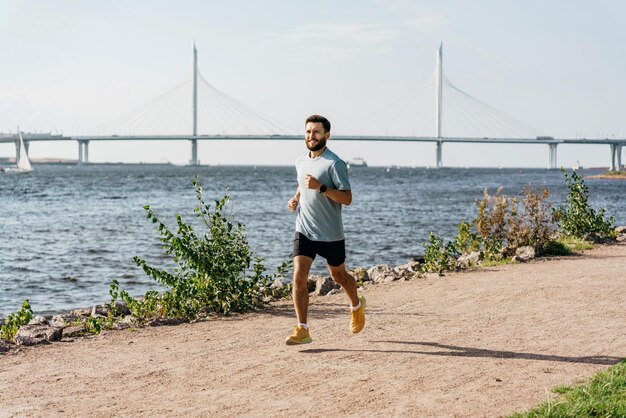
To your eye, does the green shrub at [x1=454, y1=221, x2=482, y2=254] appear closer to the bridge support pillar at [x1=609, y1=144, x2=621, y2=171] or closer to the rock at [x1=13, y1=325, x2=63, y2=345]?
the rock at [x1=13, y1=325, x2=63, y2=345]

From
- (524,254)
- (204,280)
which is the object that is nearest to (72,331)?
(204,280)

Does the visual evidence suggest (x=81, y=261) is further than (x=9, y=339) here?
Yes

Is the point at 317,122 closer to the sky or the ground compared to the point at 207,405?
closer to the sky

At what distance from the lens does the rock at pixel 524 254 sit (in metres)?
11.0

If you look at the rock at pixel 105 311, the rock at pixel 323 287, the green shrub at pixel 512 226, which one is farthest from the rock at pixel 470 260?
the rock at pixel 105 311

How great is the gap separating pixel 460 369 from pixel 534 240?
22.3ft

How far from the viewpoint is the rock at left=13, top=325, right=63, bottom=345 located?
6520 mm

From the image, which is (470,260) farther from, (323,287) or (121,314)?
(121,314)

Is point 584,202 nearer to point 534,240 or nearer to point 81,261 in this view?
point 534,240

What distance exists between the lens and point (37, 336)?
662cm

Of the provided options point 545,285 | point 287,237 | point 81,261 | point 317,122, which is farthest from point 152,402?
point 287,237

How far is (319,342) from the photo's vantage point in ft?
20.2

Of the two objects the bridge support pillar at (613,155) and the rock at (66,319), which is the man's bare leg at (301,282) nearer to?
the rock at (66,319)

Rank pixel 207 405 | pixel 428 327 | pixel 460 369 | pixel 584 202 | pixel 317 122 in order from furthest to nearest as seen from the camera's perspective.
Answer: pixel 584 202, pixel 428 327, pixel 317 122, pixel 460 369, pixel 207 405
